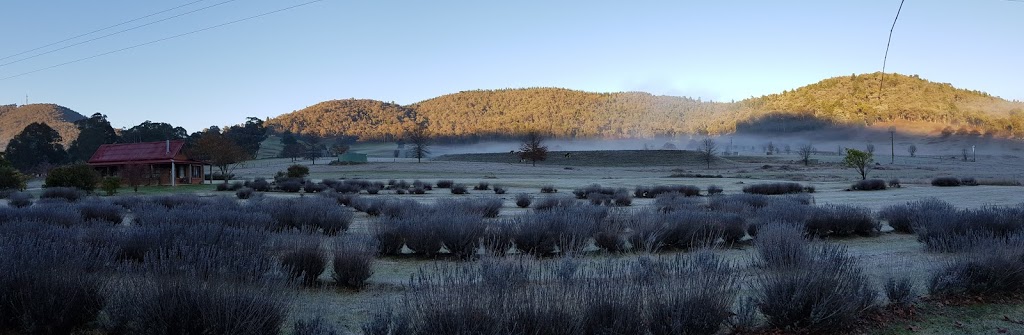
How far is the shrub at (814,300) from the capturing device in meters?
5.66

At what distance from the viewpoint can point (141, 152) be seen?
55.1 m

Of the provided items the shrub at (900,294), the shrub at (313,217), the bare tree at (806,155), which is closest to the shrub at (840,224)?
the shrub at (900,294)

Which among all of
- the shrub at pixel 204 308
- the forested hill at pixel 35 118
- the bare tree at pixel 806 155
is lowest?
the bare tree at pixel 806 155

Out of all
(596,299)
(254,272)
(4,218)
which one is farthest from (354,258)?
(4,218)

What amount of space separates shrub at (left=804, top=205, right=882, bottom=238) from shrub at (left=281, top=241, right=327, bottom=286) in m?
9.79

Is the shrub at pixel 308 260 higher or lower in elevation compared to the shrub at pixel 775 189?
higher

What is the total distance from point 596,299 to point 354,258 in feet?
12.5

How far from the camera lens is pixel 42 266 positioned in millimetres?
5539

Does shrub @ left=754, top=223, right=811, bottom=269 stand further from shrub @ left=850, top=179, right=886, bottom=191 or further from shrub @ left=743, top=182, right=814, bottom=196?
shrub @ left=850, top=179, right=886, bottom=191

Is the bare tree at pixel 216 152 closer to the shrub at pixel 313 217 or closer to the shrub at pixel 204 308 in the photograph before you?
the shrub at pixel 313 217

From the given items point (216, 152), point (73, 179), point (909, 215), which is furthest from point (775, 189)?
point (216, 152)

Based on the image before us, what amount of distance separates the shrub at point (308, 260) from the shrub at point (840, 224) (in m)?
9.79

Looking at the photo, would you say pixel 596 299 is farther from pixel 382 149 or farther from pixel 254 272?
pixel 382 149

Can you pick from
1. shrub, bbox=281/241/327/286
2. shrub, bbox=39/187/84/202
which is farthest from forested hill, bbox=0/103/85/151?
shrub, bbox=281/241/327/286
